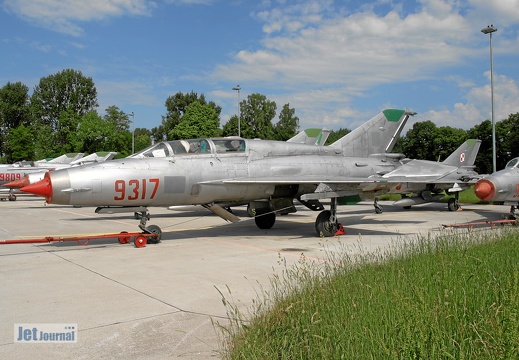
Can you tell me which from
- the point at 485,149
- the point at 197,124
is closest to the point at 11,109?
the point at 197,124

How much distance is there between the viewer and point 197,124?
69.5 metres

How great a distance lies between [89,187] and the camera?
9250 millimetres

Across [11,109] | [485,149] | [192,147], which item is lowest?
[192,147]

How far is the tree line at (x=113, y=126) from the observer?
6806 cm

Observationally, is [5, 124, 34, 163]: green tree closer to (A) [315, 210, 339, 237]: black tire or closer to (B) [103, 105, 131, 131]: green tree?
(B) [103, 105, 131, 131]: green tree

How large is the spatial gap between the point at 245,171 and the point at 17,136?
2580 inches

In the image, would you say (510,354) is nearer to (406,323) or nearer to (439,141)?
(406,323)

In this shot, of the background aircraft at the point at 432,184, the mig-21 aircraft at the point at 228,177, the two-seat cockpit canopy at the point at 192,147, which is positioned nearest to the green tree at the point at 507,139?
the background aircraft at the point at 432,184

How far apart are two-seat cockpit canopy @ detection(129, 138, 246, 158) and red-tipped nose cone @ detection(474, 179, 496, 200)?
7.05 m

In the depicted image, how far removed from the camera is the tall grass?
2.99 meters

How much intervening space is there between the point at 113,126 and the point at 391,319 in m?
72.3

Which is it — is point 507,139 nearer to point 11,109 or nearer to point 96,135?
point 96,135

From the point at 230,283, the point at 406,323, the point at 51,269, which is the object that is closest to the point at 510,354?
the point at 406,323

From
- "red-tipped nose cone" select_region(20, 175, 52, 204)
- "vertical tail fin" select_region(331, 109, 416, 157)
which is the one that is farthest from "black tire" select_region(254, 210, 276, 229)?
"red-tipped nose cone" select_region(20, 175, 52, 204)
